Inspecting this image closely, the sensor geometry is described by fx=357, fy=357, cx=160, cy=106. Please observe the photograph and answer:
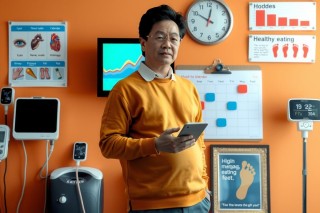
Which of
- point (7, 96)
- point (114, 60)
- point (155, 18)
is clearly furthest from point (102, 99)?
point (155, 18)

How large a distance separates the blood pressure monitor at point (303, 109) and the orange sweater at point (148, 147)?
1.21 metres

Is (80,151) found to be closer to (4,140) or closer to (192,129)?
(4,140)

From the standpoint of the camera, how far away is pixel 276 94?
7.81 feet

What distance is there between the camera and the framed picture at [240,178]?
2340 mm

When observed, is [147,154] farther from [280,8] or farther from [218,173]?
[280,8]

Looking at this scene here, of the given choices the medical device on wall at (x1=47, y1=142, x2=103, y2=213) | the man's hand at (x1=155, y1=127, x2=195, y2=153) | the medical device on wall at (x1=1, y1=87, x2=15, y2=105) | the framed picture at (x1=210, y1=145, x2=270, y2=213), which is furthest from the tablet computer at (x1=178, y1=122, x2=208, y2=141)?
the medical device on wall at (x1=1, y1=87, x2=15, y2=105)

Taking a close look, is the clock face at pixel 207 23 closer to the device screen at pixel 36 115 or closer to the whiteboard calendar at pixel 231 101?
the whiteboard calendar at pixel 231 101

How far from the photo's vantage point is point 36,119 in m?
2.22

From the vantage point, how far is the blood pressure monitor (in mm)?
2232

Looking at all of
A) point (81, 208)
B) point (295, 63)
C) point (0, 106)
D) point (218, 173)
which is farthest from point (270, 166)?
point (0, 106)

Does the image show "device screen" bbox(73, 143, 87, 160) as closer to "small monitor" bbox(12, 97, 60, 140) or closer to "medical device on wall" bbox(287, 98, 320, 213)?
"small monitor" bbox(12, 97, 60, 140)

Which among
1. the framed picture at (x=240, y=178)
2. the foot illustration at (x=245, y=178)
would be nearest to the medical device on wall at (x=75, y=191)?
the framed picture at (x=240, y=178)

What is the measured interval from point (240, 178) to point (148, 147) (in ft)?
4.61

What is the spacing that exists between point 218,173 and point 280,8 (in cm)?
117
